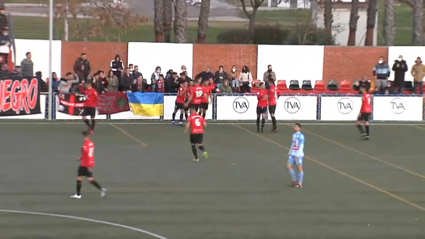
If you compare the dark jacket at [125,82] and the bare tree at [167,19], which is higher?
the bare tree at [167,19]

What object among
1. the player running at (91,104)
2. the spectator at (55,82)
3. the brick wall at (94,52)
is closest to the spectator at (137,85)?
the spectator at (55,82)

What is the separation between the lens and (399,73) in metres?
37.0

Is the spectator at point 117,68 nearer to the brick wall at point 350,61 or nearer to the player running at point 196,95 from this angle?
the player running at point 196,95

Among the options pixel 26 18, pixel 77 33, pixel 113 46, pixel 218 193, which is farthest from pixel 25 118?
pixel 26 18

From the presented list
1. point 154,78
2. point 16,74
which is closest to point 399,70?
point 154,78

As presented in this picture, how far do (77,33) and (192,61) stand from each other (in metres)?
20.2

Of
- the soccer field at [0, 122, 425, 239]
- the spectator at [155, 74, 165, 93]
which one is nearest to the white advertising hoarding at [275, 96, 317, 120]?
the soccer field at [0, 122, 425, 239]

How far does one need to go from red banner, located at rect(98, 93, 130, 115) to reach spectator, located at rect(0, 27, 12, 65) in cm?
475

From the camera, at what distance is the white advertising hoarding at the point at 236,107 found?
111 ft

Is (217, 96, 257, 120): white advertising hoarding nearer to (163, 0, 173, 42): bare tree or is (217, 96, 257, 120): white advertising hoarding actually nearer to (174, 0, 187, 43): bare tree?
(174, 0, 187, 43): bare tree

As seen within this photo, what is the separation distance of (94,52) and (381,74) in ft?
45.2

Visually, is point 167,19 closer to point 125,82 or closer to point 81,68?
point 81,68

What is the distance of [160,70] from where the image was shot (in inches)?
1416

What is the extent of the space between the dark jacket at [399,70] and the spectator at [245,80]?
22.0ft
